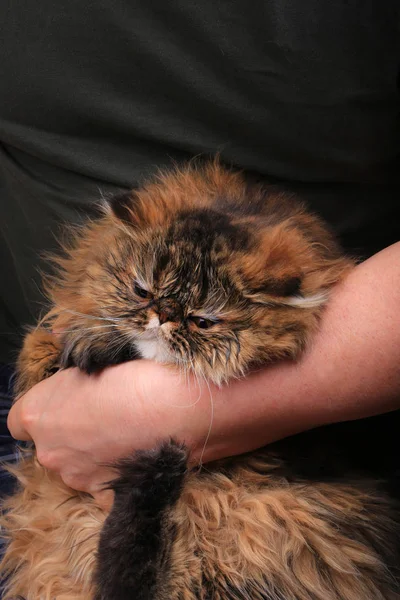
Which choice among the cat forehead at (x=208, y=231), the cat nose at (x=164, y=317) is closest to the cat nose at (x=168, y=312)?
the cat nose at (x=164, y=317)

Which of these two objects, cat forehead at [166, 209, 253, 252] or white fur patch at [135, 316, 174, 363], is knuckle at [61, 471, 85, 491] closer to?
white fur patch at [135, 316, 174, 363]

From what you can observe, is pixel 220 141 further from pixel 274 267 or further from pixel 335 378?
pixel 335 378

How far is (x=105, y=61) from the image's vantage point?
107cm

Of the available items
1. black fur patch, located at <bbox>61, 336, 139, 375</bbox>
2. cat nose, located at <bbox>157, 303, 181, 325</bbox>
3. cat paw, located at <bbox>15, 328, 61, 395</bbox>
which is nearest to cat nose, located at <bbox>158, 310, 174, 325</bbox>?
cat nose, located at <bbox>157, 303, 181, 325</bbox>

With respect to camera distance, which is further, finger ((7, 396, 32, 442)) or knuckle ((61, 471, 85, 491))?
finger ((7, 396, 32, 442))

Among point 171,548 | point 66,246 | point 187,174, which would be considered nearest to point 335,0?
point 187,174

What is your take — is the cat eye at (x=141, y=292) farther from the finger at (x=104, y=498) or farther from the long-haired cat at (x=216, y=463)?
the finger at (x=104, y=498)

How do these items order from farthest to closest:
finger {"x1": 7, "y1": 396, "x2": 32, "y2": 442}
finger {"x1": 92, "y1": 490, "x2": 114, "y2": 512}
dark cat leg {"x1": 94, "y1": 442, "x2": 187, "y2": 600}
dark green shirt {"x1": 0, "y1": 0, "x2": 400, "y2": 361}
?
finger {"x1": 7, "y1": 396, "x2": 32, "y2": 442}
finger {"x1": 92, "y1": 490, "x2": 114, "y2": 512}
dark green shirt {"x1": 0, "y1": 0, "x2": 400, "y2": 361}
dark cat leg {"x1": 94, "y1": 442, "x2": 187, "y2": 600}

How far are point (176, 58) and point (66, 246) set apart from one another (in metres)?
0.47

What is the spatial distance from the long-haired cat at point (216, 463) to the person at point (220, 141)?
0.17ft

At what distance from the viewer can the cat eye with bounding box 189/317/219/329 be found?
969 millimetres

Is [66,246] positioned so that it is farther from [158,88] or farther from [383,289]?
[383,289]

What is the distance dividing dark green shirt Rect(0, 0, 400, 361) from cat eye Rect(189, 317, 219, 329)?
13.0 inches

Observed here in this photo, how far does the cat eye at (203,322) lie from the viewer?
3.18ft
